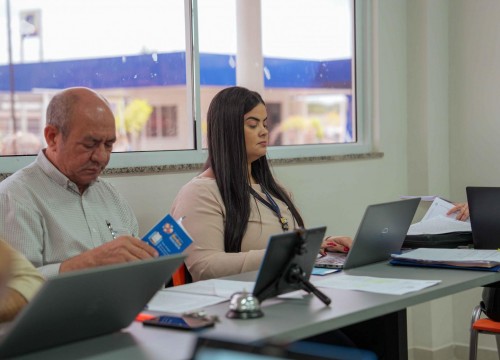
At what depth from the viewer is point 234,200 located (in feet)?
9.89

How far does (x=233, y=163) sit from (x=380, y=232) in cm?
66

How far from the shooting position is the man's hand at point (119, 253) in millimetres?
Answer: 2154

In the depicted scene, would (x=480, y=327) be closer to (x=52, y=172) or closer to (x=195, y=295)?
(x=195, y=295)

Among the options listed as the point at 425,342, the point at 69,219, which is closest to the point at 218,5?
the point at 69,219

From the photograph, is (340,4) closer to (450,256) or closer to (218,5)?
(218,5)

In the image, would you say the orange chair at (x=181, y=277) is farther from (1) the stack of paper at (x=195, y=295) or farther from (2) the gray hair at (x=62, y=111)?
(2) the gray hair at (x=62, y=111)

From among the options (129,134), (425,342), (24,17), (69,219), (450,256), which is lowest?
(425,342)

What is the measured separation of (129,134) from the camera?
3297mm

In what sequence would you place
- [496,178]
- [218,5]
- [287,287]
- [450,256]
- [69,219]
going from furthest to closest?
[496,178], [218,5], [450,256], [69,219], [287,287]

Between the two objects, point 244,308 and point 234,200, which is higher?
point 234,200

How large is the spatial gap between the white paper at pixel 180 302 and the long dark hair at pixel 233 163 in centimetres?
73

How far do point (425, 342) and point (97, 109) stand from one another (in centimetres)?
259

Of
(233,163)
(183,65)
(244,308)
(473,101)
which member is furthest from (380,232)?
(473,101)

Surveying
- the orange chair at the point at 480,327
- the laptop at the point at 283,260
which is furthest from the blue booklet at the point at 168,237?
the orange chair at the point at 480,327
